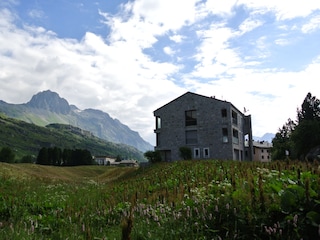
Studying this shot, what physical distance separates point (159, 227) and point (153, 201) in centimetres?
301

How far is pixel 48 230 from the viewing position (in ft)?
23.6

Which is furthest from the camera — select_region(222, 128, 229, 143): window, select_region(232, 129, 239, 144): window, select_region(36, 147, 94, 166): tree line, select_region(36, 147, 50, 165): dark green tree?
select_region(36, 147, 94, 166): tree line

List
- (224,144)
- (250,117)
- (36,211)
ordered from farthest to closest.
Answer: (250,117) → (224,144) → (36,211)

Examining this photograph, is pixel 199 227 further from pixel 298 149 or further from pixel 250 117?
pixel 250 117

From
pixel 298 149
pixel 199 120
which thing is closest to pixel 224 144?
pixel 199 120

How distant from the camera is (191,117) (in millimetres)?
50562

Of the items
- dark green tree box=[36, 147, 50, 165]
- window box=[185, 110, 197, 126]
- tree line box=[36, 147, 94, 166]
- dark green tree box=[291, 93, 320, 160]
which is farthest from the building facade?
tree line box=[36, 147, 94, 166]

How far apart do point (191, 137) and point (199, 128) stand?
2.00 metres

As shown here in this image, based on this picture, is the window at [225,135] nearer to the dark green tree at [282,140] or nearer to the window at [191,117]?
the window at [191,117]

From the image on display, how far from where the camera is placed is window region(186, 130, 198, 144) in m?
49.3

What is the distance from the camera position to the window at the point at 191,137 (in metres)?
49.3

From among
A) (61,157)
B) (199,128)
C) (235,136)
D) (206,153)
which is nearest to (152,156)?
(206,153)

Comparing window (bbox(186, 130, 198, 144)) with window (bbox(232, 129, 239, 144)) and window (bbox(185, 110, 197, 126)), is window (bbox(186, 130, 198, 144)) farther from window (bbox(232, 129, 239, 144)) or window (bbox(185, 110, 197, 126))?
window (bbox(232, 129, 239, 144))

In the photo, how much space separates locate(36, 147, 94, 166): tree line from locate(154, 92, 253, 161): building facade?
56338mm
